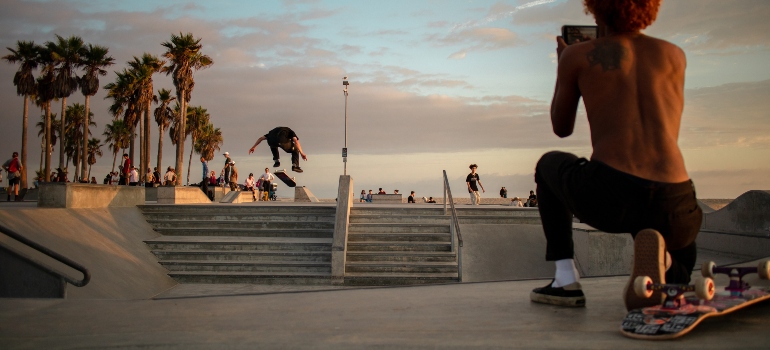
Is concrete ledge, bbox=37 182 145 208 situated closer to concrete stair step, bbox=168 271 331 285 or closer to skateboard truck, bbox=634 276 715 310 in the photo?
concrete stair step, bbox=168 271 331 285

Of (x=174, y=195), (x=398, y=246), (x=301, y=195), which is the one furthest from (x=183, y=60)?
(x=398, y=246)

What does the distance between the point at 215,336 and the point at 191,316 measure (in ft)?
2.07

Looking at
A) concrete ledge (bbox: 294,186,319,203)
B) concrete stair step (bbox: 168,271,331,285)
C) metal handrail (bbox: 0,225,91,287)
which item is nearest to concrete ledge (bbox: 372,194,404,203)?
concrete ledge (bbox: 294,186,319,203)

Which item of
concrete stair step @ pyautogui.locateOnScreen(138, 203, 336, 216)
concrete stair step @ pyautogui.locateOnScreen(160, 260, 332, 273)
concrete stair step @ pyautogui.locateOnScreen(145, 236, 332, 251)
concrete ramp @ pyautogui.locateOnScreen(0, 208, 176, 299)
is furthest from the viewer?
concrete stair step @ pyautogui.locateOnScreen(138, 203, 336, 216)

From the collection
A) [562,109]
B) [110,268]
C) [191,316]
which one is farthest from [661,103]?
[110,268]

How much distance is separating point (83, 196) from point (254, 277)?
15.4 feet

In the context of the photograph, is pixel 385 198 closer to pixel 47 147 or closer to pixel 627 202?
pixel 47 147

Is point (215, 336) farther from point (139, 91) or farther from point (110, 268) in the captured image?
point (139, 91)

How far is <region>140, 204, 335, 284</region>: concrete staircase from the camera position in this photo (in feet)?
41.1

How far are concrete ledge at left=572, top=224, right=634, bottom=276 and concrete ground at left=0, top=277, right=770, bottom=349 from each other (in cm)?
772

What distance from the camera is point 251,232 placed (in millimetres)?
14688

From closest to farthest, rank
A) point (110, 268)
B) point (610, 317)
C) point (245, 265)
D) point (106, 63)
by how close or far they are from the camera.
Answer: point (610, 317), point (110, 268), point (245, 265), point (106, 63)

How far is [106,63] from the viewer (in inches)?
1788

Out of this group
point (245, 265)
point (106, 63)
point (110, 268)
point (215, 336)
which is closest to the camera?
point (215, 336)
